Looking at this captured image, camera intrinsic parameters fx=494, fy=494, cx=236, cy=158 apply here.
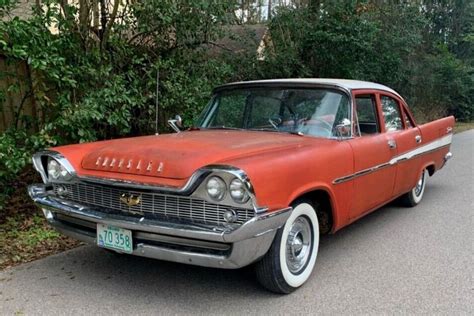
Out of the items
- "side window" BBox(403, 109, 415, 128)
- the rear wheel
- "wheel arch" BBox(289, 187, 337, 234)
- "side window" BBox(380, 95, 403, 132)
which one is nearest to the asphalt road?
"wheel arch" BBox(289, 187, 337, 234)

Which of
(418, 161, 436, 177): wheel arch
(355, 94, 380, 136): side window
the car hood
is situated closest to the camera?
the car hood

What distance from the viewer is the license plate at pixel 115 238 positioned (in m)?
3.44

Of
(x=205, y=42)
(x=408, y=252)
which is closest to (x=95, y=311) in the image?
(x=408, y=252)

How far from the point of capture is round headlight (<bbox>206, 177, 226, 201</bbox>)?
3.20m

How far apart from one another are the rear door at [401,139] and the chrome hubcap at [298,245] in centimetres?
172

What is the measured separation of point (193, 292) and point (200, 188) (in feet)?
3.11

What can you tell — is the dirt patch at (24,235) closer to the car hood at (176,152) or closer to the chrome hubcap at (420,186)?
the car hood at (176,152)

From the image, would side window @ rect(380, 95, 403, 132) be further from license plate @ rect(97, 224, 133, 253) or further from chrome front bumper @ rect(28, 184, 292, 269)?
license plate @ rect(97, 224, 133, 253)

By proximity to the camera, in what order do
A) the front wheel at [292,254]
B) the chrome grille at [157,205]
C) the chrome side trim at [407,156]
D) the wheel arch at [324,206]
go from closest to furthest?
the chrome grille at [157,205], the front wheel at [292,254], the wheel arch at [324,206], the chrome side trim at [407,156]

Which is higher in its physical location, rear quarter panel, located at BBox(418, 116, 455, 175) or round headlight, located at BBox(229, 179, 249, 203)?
round headlight, located at BBox(229, 179, 249, 203)

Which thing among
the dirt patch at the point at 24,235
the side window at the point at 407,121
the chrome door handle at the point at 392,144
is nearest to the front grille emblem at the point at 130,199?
the dirt patch at the point at 24,235

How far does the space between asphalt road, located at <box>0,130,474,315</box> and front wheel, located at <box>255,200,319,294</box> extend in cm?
11

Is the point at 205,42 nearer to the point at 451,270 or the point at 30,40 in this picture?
the point at 30,40

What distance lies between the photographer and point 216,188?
3.21 metres
